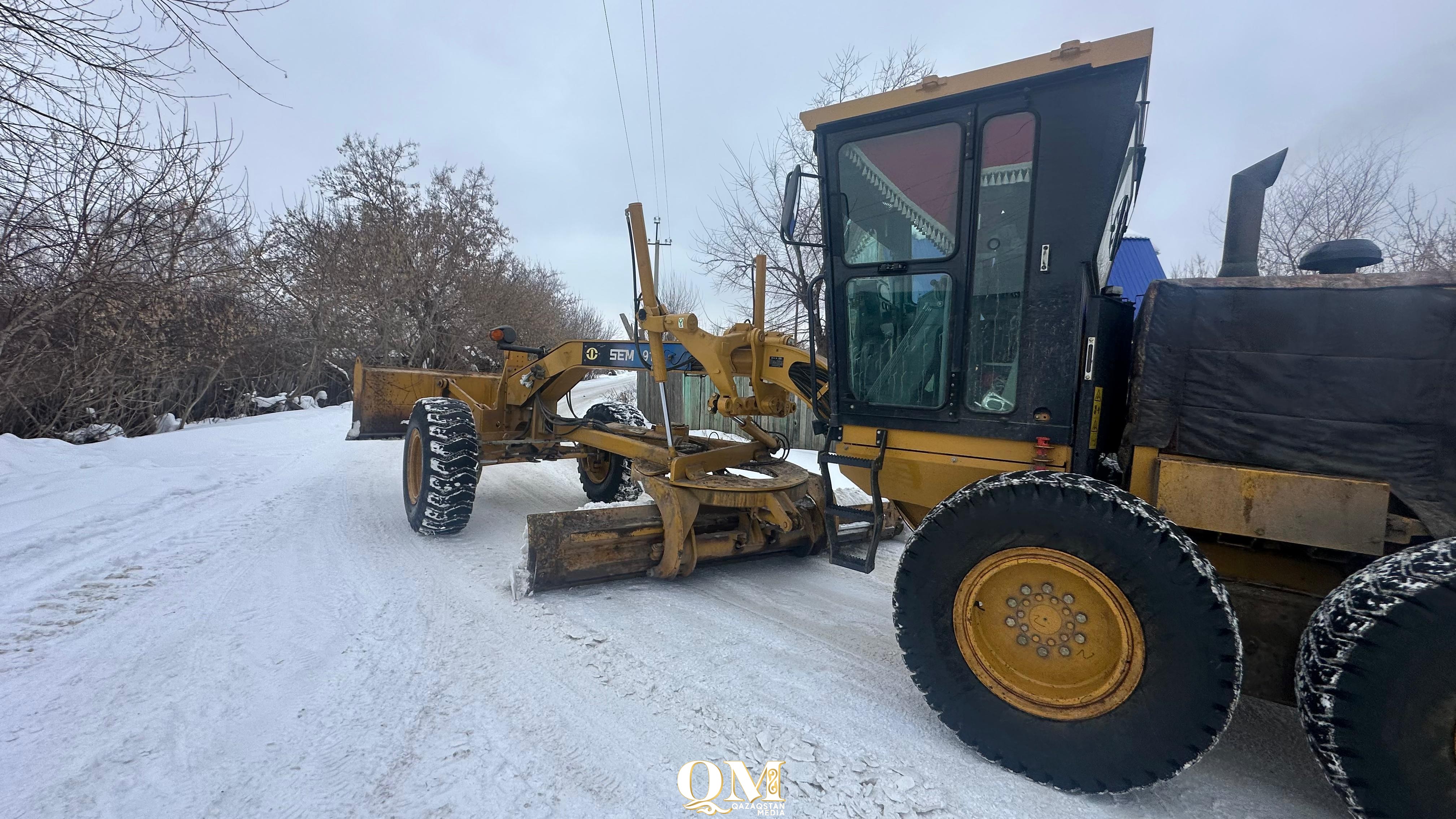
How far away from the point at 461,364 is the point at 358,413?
1756 centimetres

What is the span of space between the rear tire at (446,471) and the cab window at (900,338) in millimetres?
3439

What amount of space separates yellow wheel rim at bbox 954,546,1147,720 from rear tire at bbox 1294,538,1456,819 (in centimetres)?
48

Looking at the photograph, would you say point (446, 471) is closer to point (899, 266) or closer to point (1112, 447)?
point (899, 266)

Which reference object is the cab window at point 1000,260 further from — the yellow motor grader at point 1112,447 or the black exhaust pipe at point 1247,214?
the black exhaust pipe at point 1247,214

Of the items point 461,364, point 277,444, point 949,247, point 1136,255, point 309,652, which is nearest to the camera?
point 949,247

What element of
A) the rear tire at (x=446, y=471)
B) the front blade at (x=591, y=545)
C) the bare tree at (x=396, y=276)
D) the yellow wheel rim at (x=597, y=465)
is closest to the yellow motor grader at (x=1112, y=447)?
the front blade at (x=591, y=545)

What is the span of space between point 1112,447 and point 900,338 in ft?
3.32

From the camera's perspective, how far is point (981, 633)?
2488 mm

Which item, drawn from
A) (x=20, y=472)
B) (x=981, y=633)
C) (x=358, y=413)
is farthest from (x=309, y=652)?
(x=20, y=472)

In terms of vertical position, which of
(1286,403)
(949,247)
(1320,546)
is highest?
(949,247)

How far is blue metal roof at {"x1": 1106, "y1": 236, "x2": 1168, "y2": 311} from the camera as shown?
5.26 metres

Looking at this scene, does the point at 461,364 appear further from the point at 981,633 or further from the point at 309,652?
the point at 981,633

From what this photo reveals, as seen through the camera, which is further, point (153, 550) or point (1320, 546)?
point (153, 550)

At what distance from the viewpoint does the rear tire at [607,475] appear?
674 cm
